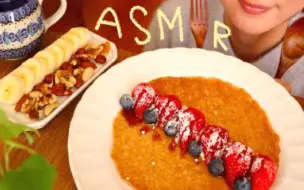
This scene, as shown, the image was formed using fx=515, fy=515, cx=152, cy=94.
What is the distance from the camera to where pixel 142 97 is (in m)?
0.97

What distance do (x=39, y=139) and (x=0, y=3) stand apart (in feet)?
0.91

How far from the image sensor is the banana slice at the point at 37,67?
102 centimetres

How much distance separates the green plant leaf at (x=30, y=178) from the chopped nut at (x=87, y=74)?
0.49 m

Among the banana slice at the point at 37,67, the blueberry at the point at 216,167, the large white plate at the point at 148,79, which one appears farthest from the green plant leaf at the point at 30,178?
the banana slice at the point at 37,67

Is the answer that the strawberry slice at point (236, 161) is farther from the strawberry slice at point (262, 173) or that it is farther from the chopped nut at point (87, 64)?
the chopped nut at point (87, 64)

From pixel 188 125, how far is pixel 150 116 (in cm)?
8

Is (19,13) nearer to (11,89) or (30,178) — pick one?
(11,89)

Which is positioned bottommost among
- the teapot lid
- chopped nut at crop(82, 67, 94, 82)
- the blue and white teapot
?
chopped nut at crop(82, 67, 94, 82)

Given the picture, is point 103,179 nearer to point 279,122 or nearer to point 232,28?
point 279,122

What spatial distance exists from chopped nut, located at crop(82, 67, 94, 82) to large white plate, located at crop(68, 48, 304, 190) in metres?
0.05

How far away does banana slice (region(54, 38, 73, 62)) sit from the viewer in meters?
1.07

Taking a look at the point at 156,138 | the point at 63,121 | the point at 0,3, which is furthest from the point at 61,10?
the point at 156,138

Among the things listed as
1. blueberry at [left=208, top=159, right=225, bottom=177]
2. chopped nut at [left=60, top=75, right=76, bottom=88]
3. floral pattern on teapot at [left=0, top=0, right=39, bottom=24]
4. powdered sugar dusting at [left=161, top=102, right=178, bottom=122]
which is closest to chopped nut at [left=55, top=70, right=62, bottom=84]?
chopped nut at [left=60, top=75, right=76, bottom=88]

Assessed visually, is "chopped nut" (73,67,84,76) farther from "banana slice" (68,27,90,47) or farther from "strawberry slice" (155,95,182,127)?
"strawberry slice" (155,95,182,127)
